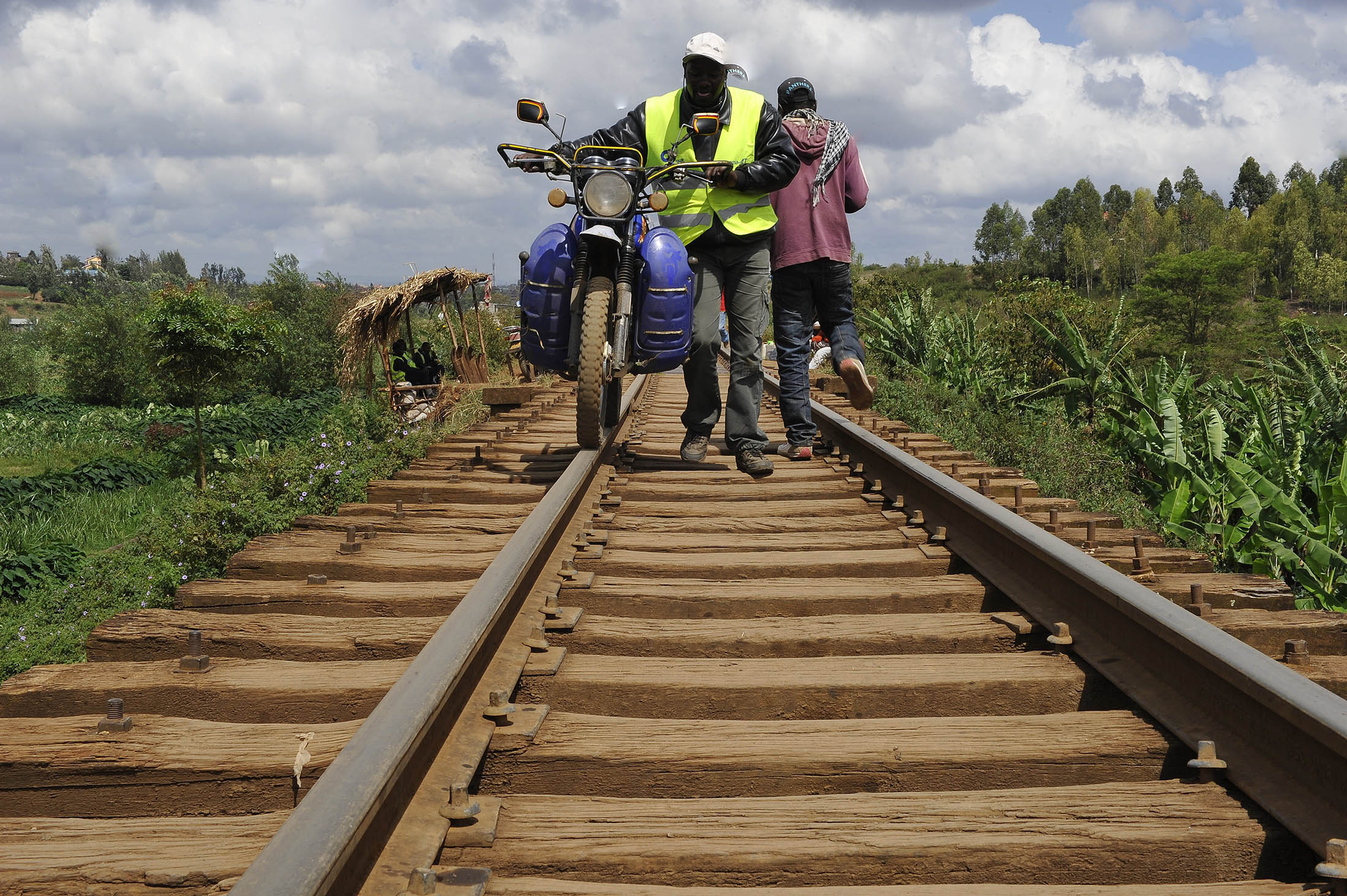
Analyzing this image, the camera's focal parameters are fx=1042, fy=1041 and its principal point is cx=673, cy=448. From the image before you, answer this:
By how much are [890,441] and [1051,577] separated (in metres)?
2.93

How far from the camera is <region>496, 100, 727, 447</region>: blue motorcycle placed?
15.5 ft

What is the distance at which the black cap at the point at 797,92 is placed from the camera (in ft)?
18.3

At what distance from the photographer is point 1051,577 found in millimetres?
2871

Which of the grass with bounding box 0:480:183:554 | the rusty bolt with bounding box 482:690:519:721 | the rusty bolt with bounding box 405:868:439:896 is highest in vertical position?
the rusty bolt with bounding box 482:690:519:721

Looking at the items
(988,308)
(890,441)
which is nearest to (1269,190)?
(988,308)

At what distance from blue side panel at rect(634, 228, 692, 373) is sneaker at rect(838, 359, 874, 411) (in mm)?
948

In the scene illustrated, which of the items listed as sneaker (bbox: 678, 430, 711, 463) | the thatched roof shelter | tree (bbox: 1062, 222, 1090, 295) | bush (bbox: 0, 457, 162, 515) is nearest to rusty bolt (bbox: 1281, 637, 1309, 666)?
sneaker (bbox: 678, 430, 711, 463)

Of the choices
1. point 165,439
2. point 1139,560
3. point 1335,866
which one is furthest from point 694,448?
point 165,439

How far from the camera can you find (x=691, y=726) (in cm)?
209

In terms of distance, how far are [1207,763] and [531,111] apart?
383cm

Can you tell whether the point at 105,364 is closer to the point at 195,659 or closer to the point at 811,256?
the point at 811,256

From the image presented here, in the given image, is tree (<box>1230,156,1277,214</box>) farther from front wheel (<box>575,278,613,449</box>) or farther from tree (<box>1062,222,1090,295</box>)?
front wheel (<box>575,278,613,449</box>)

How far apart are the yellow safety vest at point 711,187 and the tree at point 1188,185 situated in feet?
650

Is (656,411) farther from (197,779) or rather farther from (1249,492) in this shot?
(197,779)
